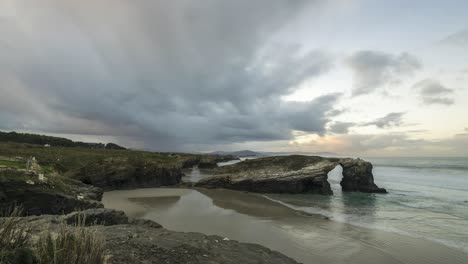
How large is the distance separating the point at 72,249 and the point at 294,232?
1345cm

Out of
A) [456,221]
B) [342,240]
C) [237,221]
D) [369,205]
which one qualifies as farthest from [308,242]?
[369,205]

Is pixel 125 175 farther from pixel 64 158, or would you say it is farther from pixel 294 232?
pixel 294 232

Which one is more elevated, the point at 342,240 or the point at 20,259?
the point at 20,259

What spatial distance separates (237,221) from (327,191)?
62.2 ft

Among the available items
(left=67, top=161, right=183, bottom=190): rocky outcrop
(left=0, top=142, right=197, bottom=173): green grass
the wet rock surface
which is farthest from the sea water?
(left=0, top=142, right=197, bottom=173): green grass

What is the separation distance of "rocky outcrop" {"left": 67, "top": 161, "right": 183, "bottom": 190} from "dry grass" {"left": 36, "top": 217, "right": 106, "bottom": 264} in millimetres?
Answer: 31075

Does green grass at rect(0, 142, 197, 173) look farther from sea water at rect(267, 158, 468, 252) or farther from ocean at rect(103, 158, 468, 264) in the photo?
sea water at rect(267, 158, 468, 252)

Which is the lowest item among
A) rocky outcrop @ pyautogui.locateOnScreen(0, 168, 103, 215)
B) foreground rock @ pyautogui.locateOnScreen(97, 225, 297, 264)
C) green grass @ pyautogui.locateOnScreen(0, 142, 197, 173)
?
foreground rock @ pyautogui.locateOnScreen(97, 225, 297, 264)

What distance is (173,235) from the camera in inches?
398

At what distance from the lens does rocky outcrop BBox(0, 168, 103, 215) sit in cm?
1366

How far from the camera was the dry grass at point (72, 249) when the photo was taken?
420 cm

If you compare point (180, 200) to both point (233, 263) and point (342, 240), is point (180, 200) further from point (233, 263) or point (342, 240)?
point (233, 263)

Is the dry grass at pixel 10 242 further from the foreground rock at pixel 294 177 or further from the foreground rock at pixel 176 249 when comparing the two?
the foreground rock at pixel 294 177

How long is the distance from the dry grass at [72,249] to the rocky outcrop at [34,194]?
10284mm
